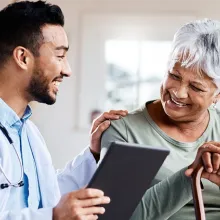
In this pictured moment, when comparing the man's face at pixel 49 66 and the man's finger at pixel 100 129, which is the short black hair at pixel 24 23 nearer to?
the man's face at pixel 49 66

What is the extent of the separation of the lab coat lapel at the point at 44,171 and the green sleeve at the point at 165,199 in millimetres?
289

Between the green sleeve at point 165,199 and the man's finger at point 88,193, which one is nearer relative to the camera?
the man's finger at point 88,193

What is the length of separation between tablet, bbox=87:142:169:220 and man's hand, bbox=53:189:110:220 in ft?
0.06

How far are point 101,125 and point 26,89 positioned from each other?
10.9 inches

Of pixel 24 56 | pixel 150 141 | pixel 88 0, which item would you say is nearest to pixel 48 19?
pixel 24 56

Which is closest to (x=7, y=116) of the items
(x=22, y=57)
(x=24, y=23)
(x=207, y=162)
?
(x=22, y=57)

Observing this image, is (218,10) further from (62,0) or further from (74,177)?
(74,177)

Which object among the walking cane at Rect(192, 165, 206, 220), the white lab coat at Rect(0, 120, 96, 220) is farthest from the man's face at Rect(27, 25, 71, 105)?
the walking cane at Rect(192, 165, 206, 220)

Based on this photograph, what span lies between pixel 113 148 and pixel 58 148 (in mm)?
3556

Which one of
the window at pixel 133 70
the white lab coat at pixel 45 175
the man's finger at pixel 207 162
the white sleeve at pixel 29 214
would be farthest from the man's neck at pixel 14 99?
the window at pixel 133 70

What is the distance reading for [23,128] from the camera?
64.0 inches

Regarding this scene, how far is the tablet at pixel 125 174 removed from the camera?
1.13m

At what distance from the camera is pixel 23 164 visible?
5.10ft

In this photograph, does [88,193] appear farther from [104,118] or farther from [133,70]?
[133,70]
